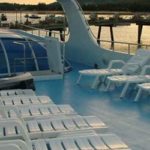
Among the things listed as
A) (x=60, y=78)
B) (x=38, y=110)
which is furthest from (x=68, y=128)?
(x=60, y=78)

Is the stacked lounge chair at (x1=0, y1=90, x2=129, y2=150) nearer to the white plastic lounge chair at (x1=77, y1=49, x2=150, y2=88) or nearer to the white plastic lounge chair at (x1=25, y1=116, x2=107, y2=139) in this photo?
the white plastic lounge chair at (x1=25, y1=116, x2=107, y2=139)

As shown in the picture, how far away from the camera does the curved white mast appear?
1123 cm

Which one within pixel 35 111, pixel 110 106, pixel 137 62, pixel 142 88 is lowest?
pixel 110 106

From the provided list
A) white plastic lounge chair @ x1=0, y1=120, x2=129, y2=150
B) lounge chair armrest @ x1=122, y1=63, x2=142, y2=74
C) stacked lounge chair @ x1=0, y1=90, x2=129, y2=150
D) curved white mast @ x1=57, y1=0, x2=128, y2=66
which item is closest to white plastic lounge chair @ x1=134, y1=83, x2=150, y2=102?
lounge chair armrest @ x1=122, y1=63, x2=142, y2=74

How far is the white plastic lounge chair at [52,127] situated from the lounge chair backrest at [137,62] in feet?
14.7

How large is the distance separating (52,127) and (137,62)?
513cm

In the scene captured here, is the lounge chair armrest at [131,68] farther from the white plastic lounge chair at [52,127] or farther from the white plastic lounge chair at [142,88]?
the white plastic lounge chair at [52,127]

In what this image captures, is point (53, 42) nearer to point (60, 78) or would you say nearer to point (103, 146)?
point (60, 78)

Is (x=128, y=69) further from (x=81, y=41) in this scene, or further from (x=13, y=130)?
(x=13, y=130)

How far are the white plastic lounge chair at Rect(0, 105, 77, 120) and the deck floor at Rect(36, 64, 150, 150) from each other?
2.96 ft

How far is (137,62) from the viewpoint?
30.4ft

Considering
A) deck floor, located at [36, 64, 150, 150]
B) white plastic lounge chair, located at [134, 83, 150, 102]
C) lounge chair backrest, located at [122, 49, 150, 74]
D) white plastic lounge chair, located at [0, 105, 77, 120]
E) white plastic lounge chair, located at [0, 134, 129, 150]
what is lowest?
deck floor, located at [36, 64, 150, 150]

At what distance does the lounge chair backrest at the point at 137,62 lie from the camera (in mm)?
9078

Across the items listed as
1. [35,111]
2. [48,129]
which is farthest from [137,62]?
[48,129]
